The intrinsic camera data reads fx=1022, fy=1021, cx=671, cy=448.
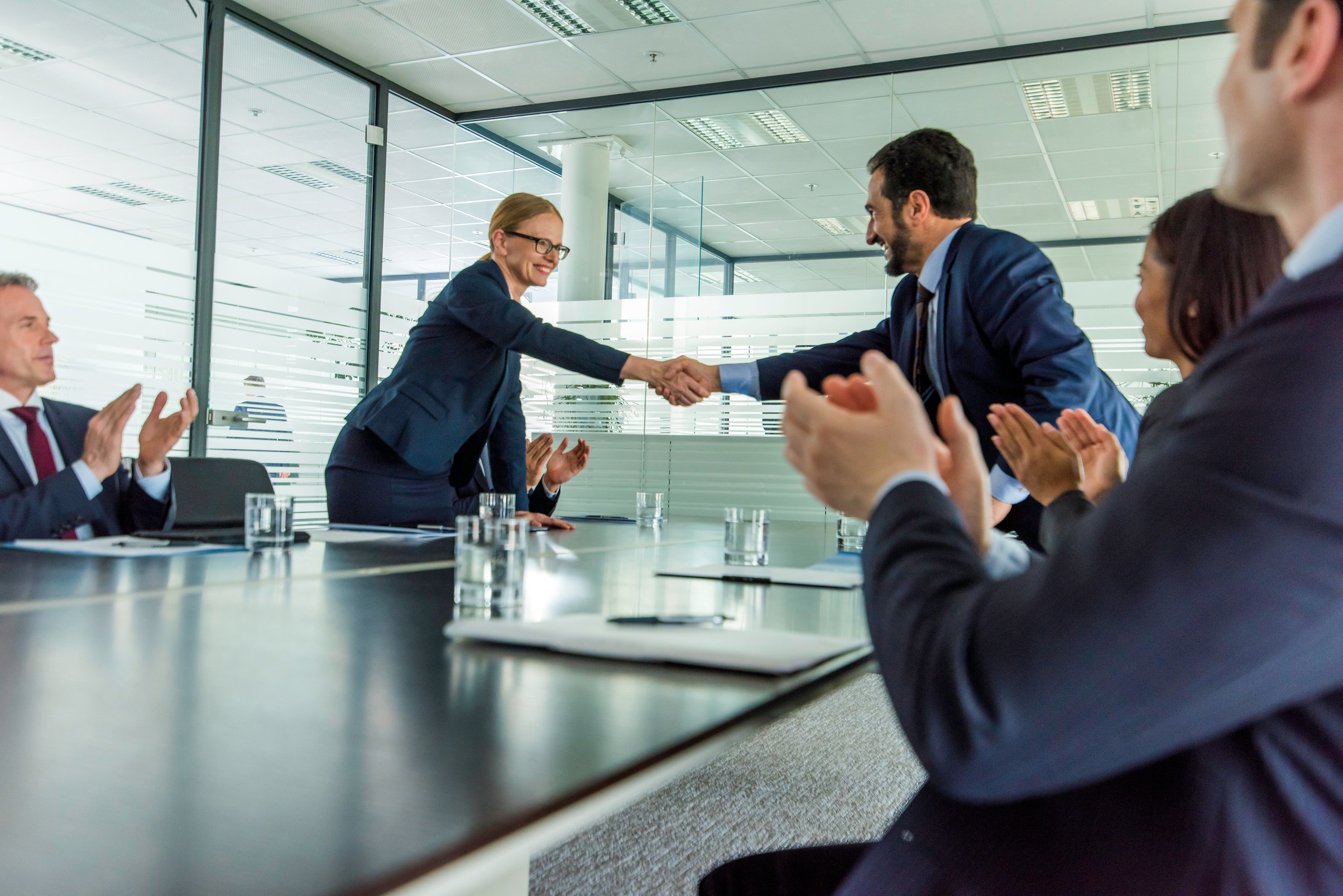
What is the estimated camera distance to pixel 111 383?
4.30m

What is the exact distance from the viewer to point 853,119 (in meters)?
5.52

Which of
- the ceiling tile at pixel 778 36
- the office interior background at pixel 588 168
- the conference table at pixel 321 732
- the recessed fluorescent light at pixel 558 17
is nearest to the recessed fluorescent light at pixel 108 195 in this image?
the office interior background at pixel 588 168

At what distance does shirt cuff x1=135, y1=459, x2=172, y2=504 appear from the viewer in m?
2.22

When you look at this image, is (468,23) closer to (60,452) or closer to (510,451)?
(510,451)

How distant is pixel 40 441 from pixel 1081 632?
224cm

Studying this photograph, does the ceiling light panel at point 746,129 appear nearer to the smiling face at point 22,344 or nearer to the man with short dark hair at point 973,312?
the man with short dark hair at point 973,312

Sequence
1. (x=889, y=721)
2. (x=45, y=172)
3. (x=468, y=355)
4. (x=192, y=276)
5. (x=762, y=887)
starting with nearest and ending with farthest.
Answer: (x=762, y=887)
(x=468, y=355)
(x=889, y=721)
(x=45, y=172)
(x=192, y=276)

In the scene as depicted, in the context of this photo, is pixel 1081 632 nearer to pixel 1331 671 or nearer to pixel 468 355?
pixel 1331 671

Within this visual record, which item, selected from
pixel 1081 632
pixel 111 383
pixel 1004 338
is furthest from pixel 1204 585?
pixel 111 383

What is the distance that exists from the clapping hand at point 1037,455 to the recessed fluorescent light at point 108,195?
426 centimetres

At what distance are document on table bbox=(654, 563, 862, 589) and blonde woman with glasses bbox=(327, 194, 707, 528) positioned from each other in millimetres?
1118

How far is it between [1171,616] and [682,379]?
2892mm

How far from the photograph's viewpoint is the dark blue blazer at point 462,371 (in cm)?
281

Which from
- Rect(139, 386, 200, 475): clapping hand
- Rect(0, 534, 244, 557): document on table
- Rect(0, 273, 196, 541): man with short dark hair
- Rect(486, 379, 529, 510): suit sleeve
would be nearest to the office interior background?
Rect(486, 379, 529, 510): suit sleeve
